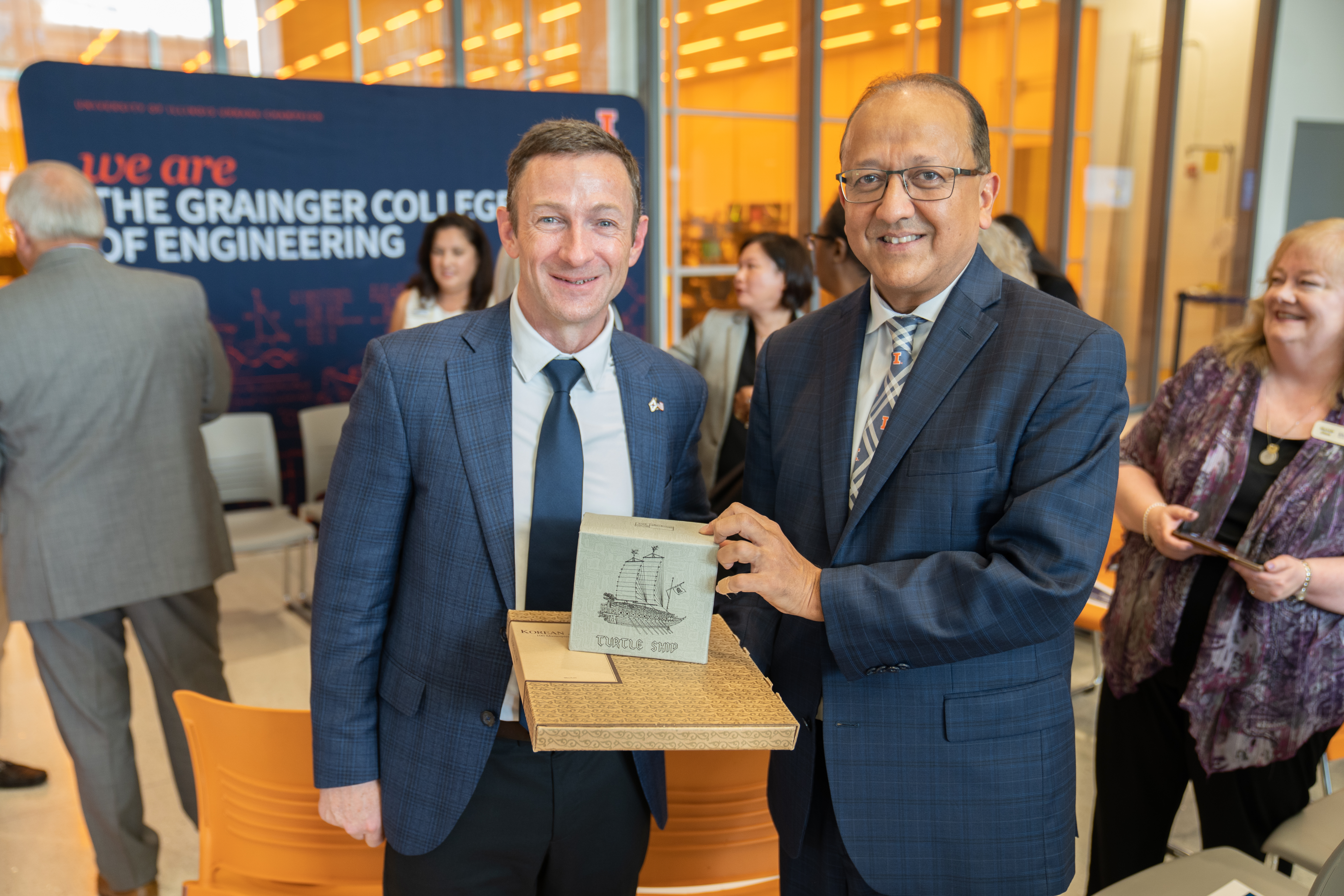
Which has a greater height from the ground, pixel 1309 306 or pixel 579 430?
pixel 1309 306

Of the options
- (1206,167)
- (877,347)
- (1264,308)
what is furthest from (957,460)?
(1206,167)

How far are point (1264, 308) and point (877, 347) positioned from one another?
1307 mm

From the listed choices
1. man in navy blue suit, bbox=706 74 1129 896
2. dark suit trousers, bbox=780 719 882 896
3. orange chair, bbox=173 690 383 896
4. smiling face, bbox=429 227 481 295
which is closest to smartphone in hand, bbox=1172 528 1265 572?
man in navy blue suit, bbox=706 74 1129 896

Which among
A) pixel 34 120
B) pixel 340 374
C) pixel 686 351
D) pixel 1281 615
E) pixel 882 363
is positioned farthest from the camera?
pixel 340 374

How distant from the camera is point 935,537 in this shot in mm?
1369

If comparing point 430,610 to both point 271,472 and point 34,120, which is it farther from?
point 34,120

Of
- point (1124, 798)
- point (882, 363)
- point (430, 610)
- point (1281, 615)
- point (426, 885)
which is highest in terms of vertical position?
point (882, 363)

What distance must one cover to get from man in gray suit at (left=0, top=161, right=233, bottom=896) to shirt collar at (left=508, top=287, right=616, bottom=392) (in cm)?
170

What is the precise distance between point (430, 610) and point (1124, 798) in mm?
1877

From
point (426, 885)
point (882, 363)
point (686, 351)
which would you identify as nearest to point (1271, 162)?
point (686, 351)

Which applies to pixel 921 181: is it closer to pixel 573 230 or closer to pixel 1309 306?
pixel 573 230

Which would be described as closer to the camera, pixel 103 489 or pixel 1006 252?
pixel 103 489

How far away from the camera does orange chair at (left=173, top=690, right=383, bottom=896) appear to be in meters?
1.77

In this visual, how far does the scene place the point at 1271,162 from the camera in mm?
9688
